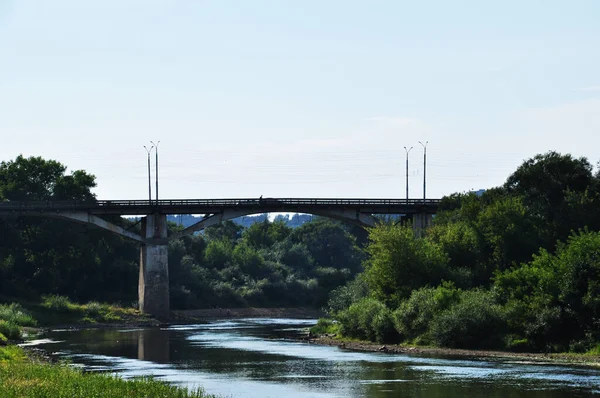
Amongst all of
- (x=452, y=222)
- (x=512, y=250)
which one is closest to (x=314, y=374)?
(x=512, y=250)

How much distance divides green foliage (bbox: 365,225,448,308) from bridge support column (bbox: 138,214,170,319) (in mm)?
38266

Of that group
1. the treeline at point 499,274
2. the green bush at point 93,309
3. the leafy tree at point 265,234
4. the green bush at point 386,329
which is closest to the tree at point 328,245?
the leafy tree at point 265,234

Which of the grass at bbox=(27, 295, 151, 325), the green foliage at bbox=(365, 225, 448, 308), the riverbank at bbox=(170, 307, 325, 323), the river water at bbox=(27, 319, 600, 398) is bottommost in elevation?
the riverbank at bbox=(170, 307, 325, 323)

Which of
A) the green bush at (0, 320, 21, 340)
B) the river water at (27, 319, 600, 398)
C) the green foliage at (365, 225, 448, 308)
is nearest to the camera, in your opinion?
the river water at (27, 319, 600, 398)

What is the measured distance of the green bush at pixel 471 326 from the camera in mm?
68438

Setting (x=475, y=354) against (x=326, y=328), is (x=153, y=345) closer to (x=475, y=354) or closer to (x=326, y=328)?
(x=326, y=328)

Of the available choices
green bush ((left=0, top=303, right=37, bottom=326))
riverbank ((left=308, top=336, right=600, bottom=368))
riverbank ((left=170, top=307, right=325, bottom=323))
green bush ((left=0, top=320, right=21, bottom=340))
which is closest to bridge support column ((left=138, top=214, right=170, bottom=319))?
riverbank ((left=170, top=307, right=325, bottom=323))

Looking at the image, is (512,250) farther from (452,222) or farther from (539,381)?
(539,381)

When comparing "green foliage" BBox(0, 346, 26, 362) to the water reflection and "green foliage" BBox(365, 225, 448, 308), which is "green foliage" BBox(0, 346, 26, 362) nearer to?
the water reflection

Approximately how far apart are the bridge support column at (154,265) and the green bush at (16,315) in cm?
1514

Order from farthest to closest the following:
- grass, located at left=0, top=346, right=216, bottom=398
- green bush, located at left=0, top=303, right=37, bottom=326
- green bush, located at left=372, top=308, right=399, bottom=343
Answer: green bush, located at left=0, top=303, right=37, bottom=326
green bush, located at left=372, top=308, right=399, bottom=343
grass, located at left=0, top=346, right=216, bottom=398

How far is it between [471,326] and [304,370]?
14809mm

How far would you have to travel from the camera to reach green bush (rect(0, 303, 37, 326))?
302 ft

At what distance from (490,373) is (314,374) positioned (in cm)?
877
